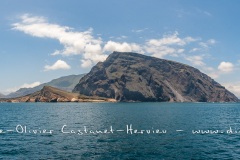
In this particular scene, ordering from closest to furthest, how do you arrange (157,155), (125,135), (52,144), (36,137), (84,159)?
(84,159) < (157,155) < (52,144) < (36,137) < (125,135)

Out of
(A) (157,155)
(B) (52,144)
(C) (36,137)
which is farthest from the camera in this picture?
(C) (36,137)

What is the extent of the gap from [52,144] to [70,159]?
45.4 feet

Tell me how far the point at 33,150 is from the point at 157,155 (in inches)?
912

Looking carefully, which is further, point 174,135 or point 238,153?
point 174,135

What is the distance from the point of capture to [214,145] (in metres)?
59.6

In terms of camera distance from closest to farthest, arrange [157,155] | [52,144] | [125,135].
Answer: [157,155] → [52,144] → [125,135]

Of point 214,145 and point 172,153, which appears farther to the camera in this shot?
point 214,145

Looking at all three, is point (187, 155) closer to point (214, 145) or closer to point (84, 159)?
point (214, 145)

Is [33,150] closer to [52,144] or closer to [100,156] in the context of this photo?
[52,144]

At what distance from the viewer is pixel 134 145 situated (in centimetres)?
5791

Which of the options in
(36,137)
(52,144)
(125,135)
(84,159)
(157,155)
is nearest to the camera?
(84,159)

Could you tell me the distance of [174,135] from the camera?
72.2m

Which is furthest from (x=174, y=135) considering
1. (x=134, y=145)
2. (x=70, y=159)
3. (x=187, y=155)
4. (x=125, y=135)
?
(x=70, y=159)

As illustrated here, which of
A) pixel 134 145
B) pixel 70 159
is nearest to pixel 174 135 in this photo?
pixel 134 145
